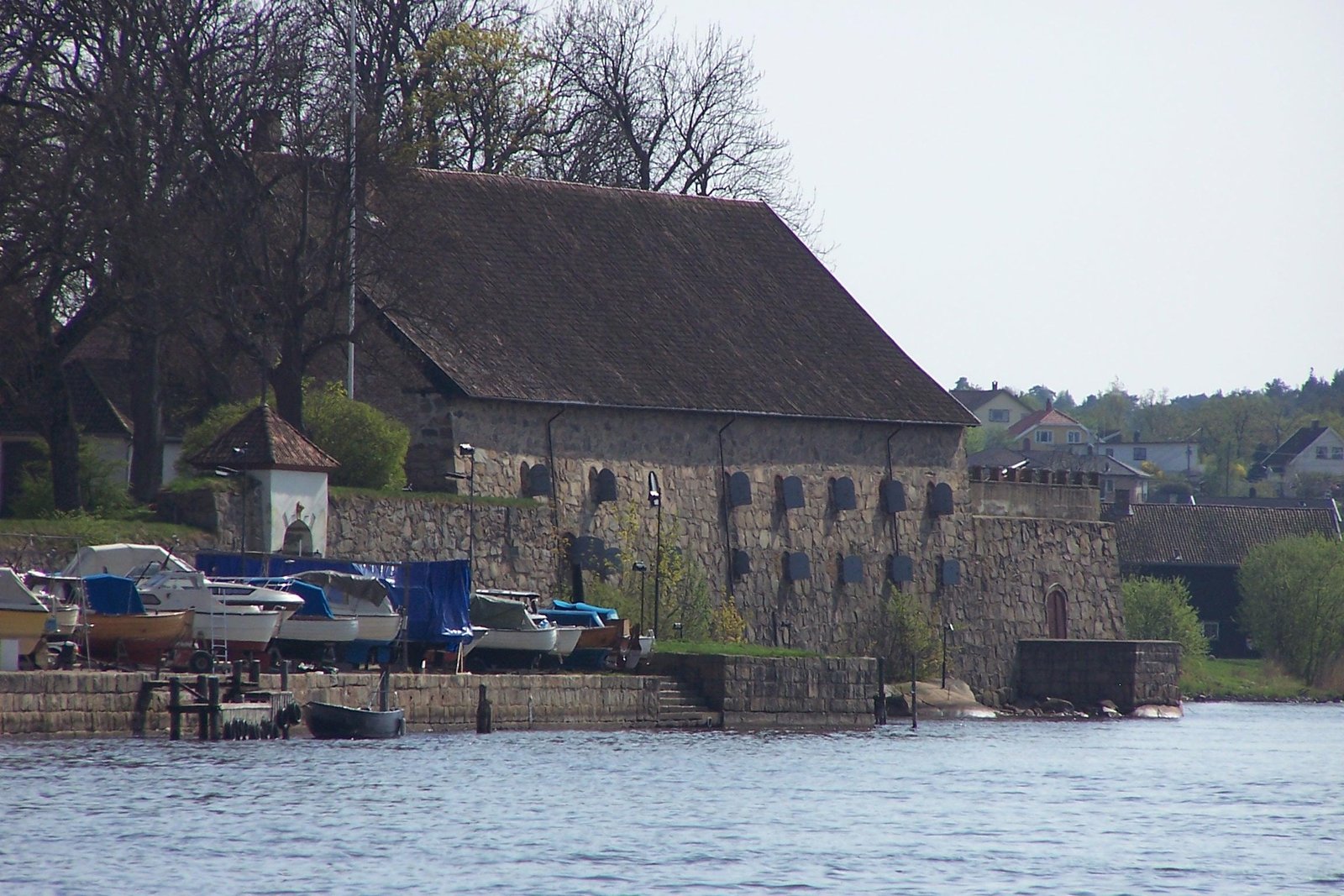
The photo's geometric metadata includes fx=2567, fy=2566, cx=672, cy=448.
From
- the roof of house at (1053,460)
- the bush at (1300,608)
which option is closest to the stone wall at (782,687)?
the bush at (1300,608)

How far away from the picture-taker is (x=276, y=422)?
50.3 meters

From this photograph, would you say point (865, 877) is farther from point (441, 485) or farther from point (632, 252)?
point (632, 252)

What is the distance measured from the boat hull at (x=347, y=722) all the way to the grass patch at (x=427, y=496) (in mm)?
10255

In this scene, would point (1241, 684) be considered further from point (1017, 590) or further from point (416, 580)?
point (416, 580)

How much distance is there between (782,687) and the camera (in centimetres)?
5356

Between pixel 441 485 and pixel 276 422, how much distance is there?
6571 millimetres

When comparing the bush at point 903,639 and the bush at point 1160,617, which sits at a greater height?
the bush at point 1160,617

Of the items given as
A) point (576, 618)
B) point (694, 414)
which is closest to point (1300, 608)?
point (694, 414)

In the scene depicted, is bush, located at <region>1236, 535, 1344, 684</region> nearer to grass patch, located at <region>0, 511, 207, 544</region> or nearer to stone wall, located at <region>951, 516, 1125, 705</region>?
stone wall, located at <region>951, 516, 1125, 705</region>

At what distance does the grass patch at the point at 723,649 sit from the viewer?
5388 cm

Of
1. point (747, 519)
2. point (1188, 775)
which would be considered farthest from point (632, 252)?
point (1188, 775)

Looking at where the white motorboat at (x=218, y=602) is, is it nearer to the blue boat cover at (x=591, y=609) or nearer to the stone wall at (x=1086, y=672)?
the blue boat cover at (x=591, y=609)

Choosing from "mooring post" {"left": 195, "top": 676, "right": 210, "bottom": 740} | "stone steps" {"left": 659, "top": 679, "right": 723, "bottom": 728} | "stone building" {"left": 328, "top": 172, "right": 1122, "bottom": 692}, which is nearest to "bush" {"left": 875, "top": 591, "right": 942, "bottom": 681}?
"stone building" {"left": 328, "top": 172, "right": 1122, "bottom": 692}

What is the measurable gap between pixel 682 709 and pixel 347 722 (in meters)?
10.9
